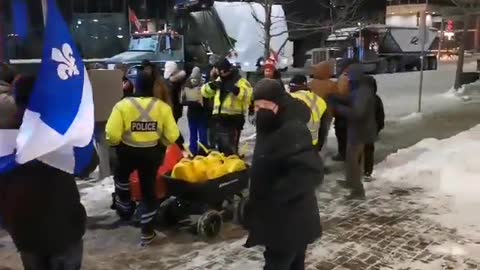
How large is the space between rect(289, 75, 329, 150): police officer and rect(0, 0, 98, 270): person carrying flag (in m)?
4.68

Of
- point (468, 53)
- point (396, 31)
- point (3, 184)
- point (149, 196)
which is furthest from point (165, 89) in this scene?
point (468, 53)

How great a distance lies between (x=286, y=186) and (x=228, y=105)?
523 centimetres

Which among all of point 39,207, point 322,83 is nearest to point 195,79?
point 322,83

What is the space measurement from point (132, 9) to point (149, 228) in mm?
26521

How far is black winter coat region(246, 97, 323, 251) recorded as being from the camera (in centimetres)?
386

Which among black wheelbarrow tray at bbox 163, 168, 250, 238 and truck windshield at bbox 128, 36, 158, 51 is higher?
truck windshield at bbox 128, 36, 158, 51

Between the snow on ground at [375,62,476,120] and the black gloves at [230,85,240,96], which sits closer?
the black gloves at [230,85,240,96]

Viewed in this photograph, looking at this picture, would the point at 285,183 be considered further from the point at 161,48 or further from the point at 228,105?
the point at 161,48

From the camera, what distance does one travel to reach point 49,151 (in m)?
3.24

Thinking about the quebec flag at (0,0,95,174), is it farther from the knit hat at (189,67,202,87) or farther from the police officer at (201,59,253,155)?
the knit hat at (189,67,202,87)

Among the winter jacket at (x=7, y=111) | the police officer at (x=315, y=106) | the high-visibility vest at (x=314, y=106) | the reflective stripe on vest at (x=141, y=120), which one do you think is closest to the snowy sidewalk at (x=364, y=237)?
the police officer at (x=315, y=106)

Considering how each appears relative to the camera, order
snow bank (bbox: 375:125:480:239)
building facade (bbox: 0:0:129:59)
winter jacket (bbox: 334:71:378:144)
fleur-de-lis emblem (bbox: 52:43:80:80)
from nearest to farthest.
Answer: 1. fleur-de-lis emblem (bbox: 52:43:80:80)
2. snow bank (bbox: 375:125:480:239)
3. winter jacket (bbox: 334:71:378:144)
4. building facade (bbox: 0:0:129:59)

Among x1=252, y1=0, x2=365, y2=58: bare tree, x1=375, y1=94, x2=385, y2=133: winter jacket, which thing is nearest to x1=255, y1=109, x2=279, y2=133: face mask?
x1=375, y1=94, x2=385, y2=133: winter jacket

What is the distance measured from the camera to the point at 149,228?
6188mm
